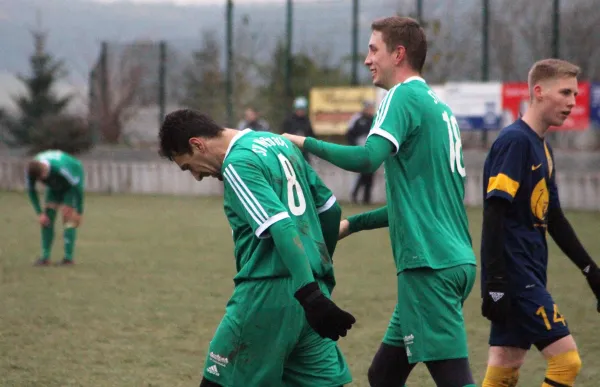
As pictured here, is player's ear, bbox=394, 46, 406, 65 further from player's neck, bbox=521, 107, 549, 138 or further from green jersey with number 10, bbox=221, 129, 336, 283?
player's neck, bbox=521, 107, 549, 138

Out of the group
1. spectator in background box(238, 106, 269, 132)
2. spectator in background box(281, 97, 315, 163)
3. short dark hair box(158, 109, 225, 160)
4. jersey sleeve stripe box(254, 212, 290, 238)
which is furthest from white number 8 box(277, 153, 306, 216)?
spectator in background box(238, 106, 269, 132)

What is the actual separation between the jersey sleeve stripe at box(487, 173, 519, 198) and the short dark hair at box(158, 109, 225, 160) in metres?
1.27

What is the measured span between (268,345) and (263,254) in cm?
34

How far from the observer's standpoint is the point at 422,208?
4.09 m

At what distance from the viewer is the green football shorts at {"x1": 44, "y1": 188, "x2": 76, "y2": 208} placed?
12023 mm

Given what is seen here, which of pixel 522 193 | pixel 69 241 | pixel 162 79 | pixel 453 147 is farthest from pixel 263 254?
pixel 162 79

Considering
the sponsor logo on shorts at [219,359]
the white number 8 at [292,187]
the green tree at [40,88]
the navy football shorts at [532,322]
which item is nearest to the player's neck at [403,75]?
the white number 8 at [292,187]

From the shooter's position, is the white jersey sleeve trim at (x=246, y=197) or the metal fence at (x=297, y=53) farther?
the metal fence at (x=297, y=53)

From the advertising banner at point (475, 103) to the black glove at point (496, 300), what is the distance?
1542cm

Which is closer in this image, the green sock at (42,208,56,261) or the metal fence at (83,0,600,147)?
the green sock at (42,208,56,261)

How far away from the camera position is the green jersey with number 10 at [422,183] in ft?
13.4

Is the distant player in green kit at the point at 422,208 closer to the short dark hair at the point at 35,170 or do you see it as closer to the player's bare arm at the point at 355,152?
the player's bare arm at the point at 355,152

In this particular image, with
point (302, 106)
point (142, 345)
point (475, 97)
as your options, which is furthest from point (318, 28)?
point (142, 345)

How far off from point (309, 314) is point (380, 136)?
0.76 meters
